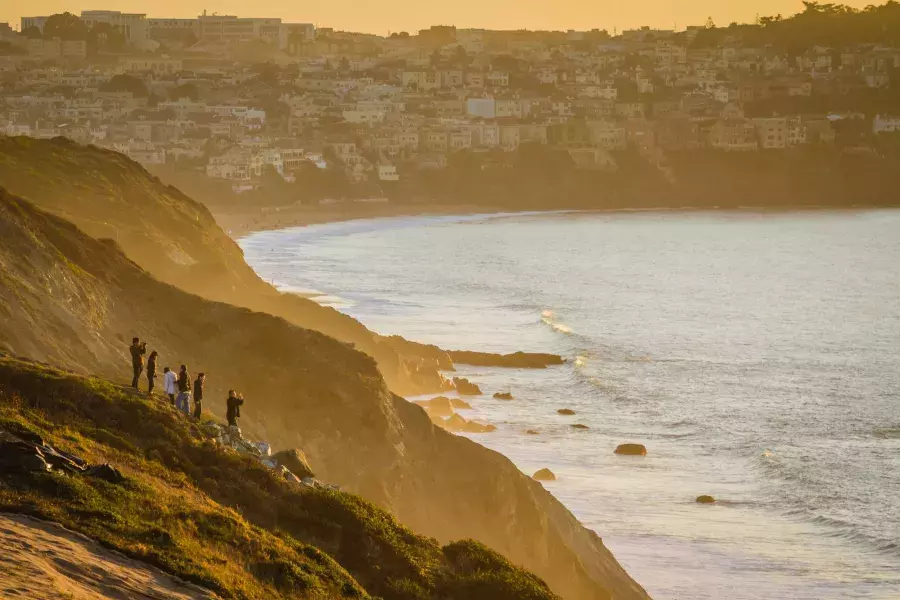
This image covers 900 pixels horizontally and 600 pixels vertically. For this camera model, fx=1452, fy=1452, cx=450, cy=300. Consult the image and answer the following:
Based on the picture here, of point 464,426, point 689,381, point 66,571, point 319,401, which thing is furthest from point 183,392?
point 689,381

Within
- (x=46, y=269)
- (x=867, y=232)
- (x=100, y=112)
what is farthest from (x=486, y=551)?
(x=100, y=112)

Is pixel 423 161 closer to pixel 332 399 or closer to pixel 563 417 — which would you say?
pixel 563 417

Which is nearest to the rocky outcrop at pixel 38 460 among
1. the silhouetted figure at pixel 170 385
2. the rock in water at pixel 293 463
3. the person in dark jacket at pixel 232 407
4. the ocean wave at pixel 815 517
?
the rock in water at pixel 293 463

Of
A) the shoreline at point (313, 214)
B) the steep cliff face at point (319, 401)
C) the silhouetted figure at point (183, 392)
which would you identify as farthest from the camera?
the shoreline at point (313, 214)

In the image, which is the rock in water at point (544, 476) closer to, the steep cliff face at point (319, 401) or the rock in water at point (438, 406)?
the rock in water at point (438, 406)

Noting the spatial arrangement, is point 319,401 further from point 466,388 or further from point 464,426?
point 466,388

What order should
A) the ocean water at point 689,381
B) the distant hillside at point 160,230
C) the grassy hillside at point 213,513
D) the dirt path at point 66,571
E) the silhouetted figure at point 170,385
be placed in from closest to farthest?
the dirt path at point 66,571, the grassy hillside at point 213,513, the silhouetted figure at point 170,385, the ocean water at point 689,381, the distant hillside at point 160,230
